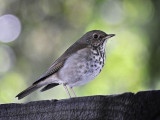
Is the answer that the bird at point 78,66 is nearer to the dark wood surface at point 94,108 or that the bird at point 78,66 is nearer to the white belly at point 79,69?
the white belly at point 79,69

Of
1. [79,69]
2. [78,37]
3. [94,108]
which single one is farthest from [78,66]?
[78,37]

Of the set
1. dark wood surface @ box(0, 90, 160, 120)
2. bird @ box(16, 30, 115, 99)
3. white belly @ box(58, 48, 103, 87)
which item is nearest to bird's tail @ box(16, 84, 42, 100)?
bird @ box(16, 30, 115, 99)

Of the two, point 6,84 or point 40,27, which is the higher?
point 40,27

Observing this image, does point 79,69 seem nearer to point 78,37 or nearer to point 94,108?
point 94,108


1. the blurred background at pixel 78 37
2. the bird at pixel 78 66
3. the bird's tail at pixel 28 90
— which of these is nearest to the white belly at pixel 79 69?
the bird at pixel 78 66

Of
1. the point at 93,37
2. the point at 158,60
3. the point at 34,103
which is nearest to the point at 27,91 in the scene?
the point at 93,37

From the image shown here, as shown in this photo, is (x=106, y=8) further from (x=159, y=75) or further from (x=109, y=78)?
(x=159, y=75)
